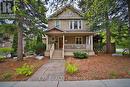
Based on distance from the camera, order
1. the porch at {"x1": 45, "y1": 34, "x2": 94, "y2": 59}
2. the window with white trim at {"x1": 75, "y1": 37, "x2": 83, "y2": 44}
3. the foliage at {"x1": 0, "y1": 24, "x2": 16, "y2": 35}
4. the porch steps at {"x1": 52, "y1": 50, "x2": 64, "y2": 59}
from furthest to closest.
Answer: the window with white trim at {"x1": 75, "y1": 37, "x2": 83, "y2": 44} < the porch at {"x1": 45, "y1": 34, "x2": 94, "y2": 59} < the porch steps at {"x1": 52, "y1": 50, "x2": 64, "y2": 59} < the foliage at {"x1": 0, "y1": 24, "x2": 16, "y2": 35}

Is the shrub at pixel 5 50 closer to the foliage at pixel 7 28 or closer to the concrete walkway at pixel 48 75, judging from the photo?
the foliage at pixel 7 28

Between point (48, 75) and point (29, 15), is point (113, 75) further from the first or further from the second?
point (29, 15)

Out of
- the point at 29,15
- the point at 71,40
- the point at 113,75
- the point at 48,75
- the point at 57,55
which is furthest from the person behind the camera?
the point at 71,40

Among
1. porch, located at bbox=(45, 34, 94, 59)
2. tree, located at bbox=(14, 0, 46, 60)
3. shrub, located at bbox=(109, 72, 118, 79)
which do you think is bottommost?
shrub, located at bbox=(109, 72, 118, 79)

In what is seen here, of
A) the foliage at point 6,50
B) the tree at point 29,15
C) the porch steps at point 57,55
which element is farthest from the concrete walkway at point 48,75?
the foliage at point 6,50

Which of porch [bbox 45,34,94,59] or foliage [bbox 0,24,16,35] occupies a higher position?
foliage [bbox 0,24,16,35]

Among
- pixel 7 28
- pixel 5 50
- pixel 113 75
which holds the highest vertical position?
pixel 7 28

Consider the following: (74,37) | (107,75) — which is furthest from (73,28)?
(107,75)

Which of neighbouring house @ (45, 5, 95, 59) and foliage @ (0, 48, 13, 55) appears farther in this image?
neighbouring house @ (45, 5, 95, 59)

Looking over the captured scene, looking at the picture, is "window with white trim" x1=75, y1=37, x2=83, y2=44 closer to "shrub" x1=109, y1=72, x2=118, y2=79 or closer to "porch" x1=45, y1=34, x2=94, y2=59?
"porch" x1=45, y1=34, x2=94, y2=59

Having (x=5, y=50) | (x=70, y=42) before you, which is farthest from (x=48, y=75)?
(x=70, y=42)

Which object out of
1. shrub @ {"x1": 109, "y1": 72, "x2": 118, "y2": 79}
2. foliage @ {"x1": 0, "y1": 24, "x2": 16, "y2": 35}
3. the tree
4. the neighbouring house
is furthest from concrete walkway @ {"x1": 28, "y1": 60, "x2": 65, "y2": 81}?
the neighbouring house

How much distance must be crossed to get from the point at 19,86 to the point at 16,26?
1194 cm

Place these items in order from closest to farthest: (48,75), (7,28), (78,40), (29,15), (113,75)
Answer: (113,75) → (48,75) → (7,28) → (29,15) → (78,40)
